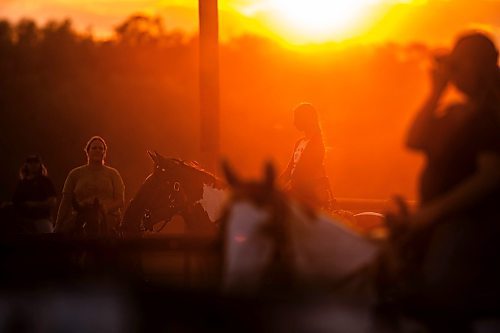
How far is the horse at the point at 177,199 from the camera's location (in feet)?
34.3

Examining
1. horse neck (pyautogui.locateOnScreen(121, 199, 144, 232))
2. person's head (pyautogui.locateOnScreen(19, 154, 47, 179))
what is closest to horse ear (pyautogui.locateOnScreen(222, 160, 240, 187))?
horse neck (pyautogui.locateOnScreen(121, 199, 144, 232))

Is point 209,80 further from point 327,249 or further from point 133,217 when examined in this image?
point 327,249

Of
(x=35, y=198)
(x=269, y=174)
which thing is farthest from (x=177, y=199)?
(x=269, y=174)

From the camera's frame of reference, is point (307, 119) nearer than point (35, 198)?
Yes

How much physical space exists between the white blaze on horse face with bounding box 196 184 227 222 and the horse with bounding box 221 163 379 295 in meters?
5.93

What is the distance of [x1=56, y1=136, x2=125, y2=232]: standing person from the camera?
11312 mm

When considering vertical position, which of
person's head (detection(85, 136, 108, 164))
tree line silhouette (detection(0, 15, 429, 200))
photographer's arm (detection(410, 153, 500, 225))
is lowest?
photographer's arm (detection(410, 153, 500, 225))

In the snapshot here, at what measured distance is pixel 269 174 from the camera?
435 cm

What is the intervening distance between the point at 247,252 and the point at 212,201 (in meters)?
6.04

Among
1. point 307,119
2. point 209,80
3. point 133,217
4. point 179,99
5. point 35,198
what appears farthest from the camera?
point 179,99

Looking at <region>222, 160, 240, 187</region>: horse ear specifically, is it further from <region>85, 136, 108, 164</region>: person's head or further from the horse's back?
<region>85, 136, 108, 164</region>: person's head

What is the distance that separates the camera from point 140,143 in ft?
171

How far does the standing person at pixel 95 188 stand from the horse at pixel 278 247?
22.2ft

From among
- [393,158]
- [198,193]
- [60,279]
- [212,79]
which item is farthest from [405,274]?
[393,158]
